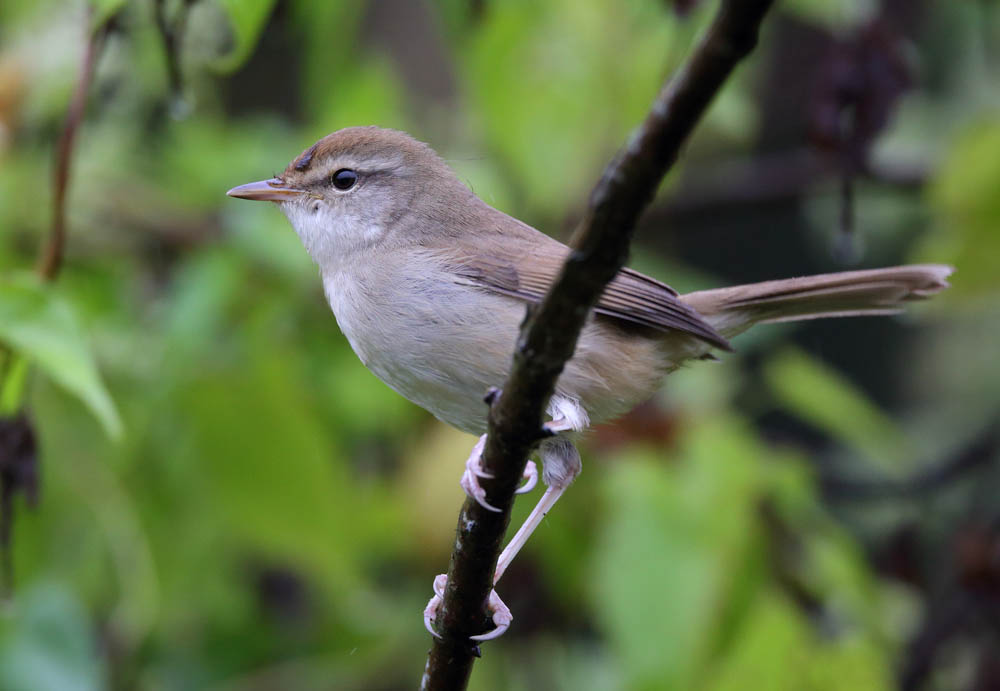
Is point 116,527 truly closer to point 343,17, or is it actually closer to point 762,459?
point 343,17

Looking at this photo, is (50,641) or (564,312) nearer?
(564,312)

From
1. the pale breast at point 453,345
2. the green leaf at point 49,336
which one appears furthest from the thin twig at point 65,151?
the pale breast at point 453,345

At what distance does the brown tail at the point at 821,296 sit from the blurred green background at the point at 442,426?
0.28m

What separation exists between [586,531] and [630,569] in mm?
877

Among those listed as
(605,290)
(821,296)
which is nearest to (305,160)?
(605,290)

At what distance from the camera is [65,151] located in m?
2.83

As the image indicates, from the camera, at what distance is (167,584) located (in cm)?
420

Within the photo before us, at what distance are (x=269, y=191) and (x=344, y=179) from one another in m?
0.24

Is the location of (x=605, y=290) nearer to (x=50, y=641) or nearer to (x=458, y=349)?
(x=458, y=349)

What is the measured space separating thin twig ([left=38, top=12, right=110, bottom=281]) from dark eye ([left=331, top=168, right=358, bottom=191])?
855 mm

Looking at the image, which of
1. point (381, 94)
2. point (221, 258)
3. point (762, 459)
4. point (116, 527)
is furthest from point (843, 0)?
point (116, 527)

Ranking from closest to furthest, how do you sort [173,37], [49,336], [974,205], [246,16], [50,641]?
[246,16] < [49,336] < [173,37] < [50,641] < [974,205]

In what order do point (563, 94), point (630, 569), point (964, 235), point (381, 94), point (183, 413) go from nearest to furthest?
1. point (630, 569)
2. point (183, 413)
3. point (964, 235)
4. point (563, 94)
5. point (381, 94)

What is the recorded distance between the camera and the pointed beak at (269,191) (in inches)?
133
